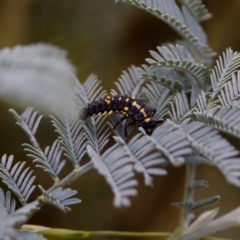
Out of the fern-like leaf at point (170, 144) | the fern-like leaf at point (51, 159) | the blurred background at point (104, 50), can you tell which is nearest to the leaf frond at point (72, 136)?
the fern-like leaf at point (51, 159)

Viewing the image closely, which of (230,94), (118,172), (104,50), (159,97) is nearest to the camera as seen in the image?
(118,172)

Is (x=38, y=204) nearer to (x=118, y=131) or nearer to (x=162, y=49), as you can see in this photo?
(x=118, y=131)

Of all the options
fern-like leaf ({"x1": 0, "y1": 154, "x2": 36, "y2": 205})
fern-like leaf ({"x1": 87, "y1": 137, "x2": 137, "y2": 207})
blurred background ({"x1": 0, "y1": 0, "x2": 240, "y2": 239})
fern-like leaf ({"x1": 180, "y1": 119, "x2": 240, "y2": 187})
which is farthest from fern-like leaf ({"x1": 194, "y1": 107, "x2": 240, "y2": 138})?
blurred background ({"x1": 0, "y1": 0, "x2": 240, "y2": 239})

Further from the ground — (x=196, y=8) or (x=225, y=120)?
(x=196, y=8)

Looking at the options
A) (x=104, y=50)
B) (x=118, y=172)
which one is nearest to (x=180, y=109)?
(x=118, y=172)

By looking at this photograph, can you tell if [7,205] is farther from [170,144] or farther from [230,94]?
[230,94]

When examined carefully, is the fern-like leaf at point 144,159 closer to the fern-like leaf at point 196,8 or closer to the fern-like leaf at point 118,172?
the fern-like leaf at point 118,172

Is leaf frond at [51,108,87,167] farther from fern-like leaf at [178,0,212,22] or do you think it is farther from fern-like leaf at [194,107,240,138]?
fern-like leaf at [178,0,212,22]

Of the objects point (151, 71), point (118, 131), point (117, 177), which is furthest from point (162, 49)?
point (117, 177)
